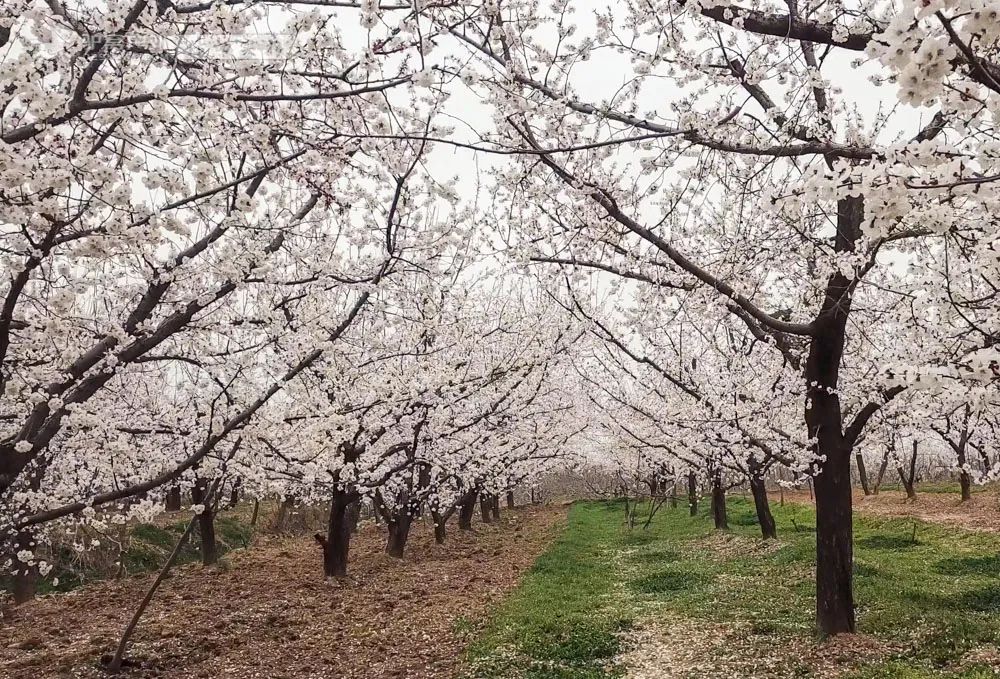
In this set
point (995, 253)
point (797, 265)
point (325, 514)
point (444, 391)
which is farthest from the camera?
point (325, 514)

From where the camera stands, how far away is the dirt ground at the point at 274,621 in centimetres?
1022

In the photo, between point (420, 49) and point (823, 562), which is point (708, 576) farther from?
point (420, 49)

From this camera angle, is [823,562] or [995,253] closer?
[995,253]

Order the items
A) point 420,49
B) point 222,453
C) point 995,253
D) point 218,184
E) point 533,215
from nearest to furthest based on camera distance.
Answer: point 995,253 < point 420,49 < point 218,184 < point 533,215 < point 222,453

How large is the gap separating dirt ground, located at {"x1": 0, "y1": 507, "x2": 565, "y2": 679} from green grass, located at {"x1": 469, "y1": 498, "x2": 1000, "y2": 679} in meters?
1.16

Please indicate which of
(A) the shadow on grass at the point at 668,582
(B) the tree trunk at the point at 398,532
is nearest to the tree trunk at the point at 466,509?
(B) the tree trunk at the point at 398,532

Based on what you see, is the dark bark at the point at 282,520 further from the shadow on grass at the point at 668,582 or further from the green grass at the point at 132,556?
the shadow on grass at the point at 668,582

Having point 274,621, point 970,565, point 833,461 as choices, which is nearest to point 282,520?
point 274,621

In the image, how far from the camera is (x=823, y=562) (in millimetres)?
9250

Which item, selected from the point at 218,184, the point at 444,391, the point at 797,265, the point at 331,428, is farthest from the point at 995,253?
the point at 331,428

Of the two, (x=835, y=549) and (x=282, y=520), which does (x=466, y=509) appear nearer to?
(x=282, y=520)

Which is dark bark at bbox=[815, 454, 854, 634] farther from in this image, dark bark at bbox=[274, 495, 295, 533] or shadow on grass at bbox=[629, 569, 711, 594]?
dark bark at bbox=[274, 495, 295, 533]

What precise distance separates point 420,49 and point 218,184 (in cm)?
263

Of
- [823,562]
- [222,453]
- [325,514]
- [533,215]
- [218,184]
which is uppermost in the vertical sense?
[533,215]
